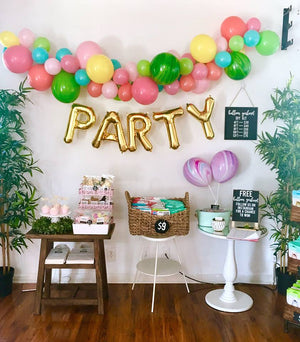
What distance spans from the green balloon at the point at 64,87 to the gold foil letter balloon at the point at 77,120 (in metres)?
0.09

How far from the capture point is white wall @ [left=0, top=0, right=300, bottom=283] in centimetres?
290

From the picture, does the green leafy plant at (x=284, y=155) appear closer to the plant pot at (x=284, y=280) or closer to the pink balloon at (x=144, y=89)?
the plant pot at (x=284, y=280)

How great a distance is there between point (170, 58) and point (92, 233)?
1370 millimetres

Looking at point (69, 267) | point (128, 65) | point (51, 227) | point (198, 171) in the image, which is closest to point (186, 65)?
point (128, 65)

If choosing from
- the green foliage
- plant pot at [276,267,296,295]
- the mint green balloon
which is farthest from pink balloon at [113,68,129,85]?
plant pot at [276,267,296,295]

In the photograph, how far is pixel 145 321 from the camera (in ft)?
8.13

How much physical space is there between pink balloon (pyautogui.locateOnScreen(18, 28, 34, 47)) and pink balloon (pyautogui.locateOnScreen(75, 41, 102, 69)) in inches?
14.9

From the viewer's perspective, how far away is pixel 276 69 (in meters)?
2.98

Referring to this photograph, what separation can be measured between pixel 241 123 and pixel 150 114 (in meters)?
0.77

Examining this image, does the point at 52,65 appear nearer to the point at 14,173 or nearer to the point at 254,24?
the point at 14,173

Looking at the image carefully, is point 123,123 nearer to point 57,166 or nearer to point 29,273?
point 57,166

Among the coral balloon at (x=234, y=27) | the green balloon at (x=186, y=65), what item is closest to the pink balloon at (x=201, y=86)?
the green balloon at (x=186, y=65)

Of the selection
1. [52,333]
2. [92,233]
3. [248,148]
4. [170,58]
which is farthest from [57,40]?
[52,333]

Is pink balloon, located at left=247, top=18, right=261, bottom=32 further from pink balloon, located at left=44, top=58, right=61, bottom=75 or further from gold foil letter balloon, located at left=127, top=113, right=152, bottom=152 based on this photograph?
pink balloon, located at left=44, top=58, right=61, bottom=75
